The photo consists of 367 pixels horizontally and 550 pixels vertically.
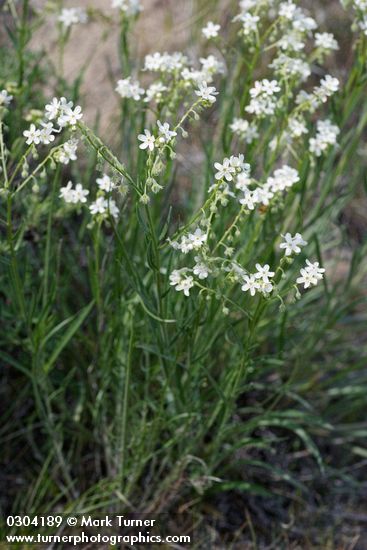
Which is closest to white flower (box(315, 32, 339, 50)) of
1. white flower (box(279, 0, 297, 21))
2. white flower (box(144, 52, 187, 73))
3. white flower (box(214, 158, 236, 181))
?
white flower (box(279, 0, 297, 21))

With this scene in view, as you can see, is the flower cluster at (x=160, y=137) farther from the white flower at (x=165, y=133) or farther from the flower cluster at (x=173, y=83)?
the flower cluster at (x=173, y=83)

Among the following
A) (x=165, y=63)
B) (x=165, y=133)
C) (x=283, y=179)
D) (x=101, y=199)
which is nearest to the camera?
(x=165, y=133)

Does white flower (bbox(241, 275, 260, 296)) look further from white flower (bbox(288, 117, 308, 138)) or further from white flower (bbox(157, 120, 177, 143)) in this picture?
white flower (bbox(288, 117, 308, 138))

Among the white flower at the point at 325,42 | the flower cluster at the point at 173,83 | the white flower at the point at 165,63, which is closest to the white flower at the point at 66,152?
the flower cluster at the point at 173,83

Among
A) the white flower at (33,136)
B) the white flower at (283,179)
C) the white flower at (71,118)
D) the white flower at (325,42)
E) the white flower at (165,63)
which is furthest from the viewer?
the white flower at (325,42)

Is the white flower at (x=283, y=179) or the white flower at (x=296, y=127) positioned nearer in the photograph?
the white flower at (x=283, y=179)

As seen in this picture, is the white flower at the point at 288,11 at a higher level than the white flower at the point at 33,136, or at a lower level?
higher

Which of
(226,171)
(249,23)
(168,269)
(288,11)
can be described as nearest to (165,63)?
(249,23)

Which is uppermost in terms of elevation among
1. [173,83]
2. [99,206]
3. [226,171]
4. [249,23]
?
[249,23]

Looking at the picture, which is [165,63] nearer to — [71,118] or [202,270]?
[71,118]

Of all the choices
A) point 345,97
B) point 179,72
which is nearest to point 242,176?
point 179,72

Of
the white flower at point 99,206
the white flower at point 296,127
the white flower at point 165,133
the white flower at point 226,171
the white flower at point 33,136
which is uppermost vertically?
the white flower at point 296,127

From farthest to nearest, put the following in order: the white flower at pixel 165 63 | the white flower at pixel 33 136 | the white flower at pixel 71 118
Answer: the white flower at pixel 165 63, the white flower at pixel 33 136, the white flower at pixel 71 118
